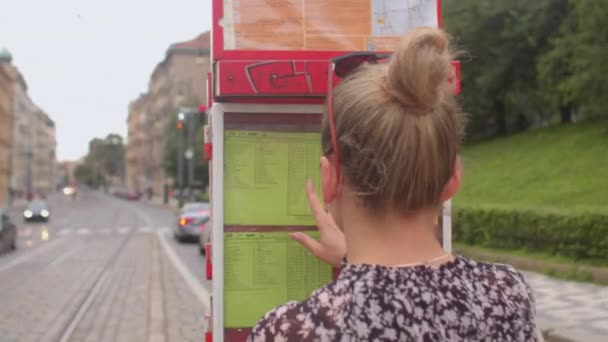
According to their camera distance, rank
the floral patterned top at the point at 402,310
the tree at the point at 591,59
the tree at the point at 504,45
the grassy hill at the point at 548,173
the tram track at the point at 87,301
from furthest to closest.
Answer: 1. the tree at the point at 504,45
2. the tree at the point at 591,59
3. the grassy hill at the point at 548,173
4. the tram track at the point at 87,301
5. the floral patterned top at the point at 402,310

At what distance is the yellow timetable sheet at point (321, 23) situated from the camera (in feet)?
8.86

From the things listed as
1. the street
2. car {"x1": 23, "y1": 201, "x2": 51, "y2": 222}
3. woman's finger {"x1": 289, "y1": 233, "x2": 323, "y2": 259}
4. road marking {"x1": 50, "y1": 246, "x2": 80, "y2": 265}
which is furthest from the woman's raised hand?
car {"x1": 23, "y1": 201, "x2": 51, "y2": 222}

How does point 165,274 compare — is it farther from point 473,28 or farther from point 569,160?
point 473,28

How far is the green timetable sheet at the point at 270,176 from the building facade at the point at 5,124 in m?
90.8

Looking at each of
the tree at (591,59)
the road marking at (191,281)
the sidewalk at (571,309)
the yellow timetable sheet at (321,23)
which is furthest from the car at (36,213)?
the yellow timetable sheet at (321,23)

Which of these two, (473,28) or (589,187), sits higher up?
(473,28)

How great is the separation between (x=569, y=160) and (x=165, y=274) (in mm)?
15549

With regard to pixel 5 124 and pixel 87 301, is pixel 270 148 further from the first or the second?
pixel 5 124

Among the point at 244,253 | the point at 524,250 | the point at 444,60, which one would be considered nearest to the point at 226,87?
the point at 244,253

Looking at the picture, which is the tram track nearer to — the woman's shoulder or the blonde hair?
the woman's shoulder

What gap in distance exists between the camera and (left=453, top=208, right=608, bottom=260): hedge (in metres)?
12.4

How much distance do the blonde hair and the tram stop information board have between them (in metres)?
1.30

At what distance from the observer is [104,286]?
1338 cm

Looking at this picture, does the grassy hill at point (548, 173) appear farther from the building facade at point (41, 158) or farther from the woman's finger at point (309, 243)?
the building facade at point (41, 158)
